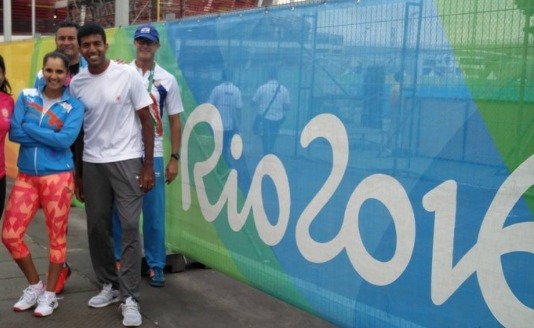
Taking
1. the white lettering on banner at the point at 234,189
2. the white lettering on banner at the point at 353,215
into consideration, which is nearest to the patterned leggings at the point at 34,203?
the white lettering on banner at the point at 234,189

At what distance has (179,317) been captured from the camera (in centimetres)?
495

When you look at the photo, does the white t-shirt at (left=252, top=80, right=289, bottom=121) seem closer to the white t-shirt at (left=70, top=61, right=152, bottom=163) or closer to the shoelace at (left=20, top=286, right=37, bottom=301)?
the white t-shirt at (left=70, top=61, right=152, bottom=163)

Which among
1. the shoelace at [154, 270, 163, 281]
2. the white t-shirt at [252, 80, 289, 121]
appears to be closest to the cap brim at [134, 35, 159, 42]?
the white t-shirt at [252, 80, 289, 121]

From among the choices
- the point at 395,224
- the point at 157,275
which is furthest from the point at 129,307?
the point at 395,224

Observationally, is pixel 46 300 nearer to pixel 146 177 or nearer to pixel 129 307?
pixel 129 307

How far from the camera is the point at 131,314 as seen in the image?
4.68 meters

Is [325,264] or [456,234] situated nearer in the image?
[456,234]

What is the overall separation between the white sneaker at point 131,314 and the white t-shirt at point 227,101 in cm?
141

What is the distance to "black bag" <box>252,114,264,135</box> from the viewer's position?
15.5 feet

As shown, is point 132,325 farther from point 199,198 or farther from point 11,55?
point 11,55

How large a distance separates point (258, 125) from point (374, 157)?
47.3 inches

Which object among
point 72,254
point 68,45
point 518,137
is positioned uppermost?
point 68,45

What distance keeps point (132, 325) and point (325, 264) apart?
1.45 metres

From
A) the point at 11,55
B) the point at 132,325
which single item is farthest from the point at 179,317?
the point at 11,55
